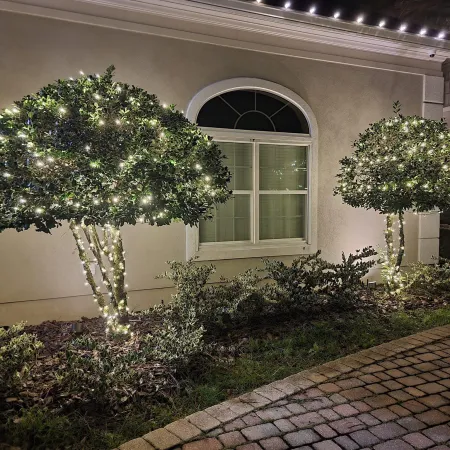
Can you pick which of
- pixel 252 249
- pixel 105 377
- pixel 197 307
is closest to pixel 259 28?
pixel 252 249

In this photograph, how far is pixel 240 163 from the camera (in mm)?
A: 6824

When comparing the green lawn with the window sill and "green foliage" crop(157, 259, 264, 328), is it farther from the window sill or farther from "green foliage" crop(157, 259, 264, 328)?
the window sill

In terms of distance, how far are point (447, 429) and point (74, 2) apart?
241 inches

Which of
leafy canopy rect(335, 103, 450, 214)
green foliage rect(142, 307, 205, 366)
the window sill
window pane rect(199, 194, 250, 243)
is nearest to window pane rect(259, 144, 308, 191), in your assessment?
window pane rect(199, 194, 250, 243)

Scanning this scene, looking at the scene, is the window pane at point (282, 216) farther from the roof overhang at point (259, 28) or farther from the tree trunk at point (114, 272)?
the tree trunk at point (114, 272)

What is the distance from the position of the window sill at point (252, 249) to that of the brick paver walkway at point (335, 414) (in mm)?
2777

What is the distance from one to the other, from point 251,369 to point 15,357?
6.92 ft

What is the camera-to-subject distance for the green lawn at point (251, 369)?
2.96 m

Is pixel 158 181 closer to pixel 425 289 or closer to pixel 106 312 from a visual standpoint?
pixel 106 312

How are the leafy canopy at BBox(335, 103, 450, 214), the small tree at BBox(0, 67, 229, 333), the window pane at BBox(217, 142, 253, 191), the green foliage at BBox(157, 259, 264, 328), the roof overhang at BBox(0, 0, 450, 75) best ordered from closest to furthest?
the small tree at BBox(0, 67, 229, 333)
the green foliage at BBox(157, 259, 264, 328)
the roof overhang at BBox(0, 0, 450, 75)
the leafy canopy at BBox(335, 103, 450, 214)
the window pane at BBox(217, 142, 253, 191)

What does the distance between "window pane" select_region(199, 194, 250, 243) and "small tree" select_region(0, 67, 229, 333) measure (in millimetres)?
2351

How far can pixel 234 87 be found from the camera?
652cm

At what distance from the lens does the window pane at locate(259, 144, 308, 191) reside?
7.02 metres

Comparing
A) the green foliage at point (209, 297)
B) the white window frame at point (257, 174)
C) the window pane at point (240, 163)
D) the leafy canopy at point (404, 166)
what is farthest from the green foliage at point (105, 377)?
the leafy canopy at point (404, 166)
